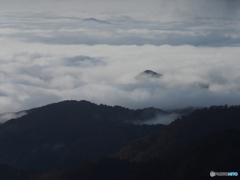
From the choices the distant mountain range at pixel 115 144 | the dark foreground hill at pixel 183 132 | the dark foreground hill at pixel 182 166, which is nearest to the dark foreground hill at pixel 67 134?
the distant mountain range at pixel 115 144

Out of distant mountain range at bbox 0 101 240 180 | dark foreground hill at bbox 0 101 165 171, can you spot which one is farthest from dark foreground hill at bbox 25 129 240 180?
dark foreground hill at bbox 0 101 165 171

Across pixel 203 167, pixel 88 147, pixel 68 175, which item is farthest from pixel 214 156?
pixel 88 147

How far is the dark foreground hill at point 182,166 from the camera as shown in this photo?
218ft

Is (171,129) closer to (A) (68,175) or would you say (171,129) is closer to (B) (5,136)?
(A) (68,175)

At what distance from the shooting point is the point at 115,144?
13225cm

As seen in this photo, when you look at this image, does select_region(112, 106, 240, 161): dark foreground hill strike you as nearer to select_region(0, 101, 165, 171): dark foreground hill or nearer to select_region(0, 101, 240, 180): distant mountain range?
select_region(0, 101, 240, 180): distant mountain range

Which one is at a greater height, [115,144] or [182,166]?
[115,144]

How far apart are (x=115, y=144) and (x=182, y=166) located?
62183 mm

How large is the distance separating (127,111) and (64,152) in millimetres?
47052

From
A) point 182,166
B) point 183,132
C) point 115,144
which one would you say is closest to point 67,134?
point 115,144

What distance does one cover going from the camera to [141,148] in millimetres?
108125

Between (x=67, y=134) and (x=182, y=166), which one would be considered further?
(x=67, y=134)

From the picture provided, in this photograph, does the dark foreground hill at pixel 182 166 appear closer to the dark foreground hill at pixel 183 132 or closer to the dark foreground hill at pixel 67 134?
the dark foreground hill at pixel 183 132

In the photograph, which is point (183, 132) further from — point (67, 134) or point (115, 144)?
point (67, 134)
